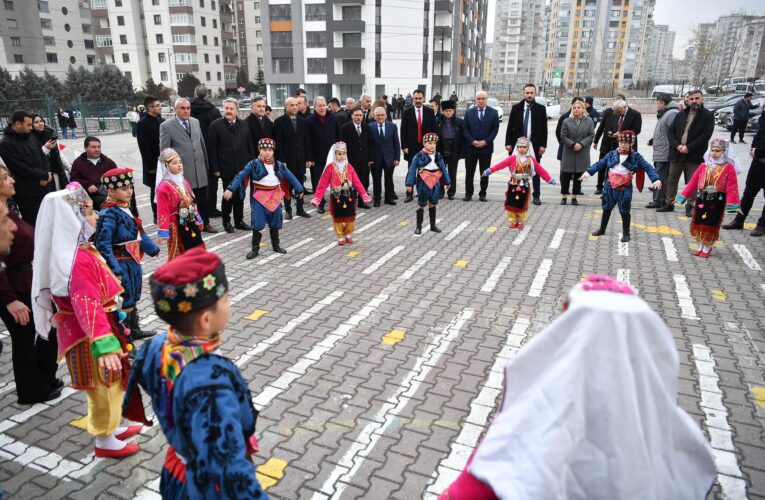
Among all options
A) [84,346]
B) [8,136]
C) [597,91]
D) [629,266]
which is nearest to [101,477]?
[84,346]

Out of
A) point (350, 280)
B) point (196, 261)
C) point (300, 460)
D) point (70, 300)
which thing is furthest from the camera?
point (350, 280)

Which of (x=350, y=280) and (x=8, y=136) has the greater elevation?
(x=8, y=136)

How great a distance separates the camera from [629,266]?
7801 millimetres

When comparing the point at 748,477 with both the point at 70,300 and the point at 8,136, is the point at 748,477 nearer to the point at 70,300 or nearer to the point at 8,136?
the point at 70,300

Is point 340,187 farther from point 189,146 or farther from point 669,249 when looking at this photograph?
point 669,249

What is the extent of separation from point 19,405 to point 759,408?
6.56 m

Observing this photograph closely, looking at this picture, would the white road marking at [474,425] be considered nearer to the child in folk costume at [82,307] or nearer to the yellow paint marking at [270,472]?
the yellow paint marking at [270,472]

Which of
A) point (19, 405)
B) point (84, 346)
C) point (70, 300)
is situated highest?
point (70, 300)

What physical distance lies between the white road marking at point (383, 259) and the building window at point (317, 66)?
53.3 m

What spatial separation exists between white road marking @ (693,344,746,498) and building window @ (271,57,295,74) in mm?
58914

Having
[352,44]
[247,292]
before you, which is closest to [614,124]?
[247,292]

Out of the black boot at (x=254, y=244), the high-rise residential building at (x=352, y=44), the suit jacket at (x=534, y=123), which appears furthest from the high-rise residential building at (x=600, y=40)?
the black boot at (x=254, y=244)

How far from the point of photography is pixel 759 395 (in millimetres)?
4543

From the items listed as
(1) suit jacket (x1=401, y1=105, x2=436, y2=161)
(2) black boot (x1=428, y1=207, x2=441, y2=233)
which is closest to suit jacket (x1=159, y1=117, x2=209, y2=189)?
(2) black boot (x1=428, y1=207, x2=441, y2=233)
